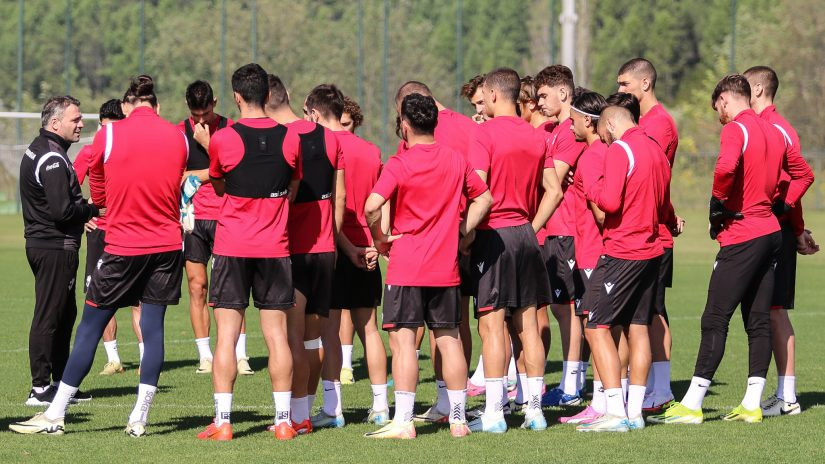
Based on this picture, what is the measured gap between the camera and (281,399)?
808 centimetres

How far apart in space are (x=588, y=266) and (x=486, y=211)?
1.55m

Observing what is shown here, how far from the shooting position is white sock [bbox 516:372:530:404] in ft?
29.4

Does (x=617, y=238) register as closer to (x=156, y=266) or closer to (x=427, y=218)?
(x=427, y=218)

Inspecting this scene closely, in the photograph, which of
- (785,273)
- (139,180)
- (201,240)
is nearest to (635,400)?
(785,273)

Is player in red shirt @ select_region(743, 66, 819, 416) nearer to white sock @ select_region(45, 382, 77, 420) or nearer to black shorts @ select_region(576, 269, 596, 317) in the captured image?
black shorts @ select_region(576, 269, 596, 317)

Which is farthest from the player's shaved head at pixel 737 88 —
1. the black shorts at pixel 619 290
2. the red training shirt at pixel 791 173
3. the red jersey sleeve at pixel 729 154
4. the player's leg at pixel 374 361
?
the player's leg at pixel 374 361

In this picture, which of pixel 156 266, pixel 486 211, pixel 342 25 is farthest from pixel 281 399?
pixel 342 25

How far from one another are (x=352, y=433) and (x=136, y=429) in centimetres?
137

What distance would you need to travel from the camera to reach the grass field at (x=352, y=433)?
764cm

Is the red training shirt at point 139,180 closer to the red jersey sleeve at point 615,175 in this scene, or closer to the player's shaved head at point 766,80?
the red jersey sleeve at point 615,175

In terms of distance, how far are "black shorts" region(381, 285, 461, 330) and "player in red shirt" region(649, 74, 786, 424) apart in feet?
5.92

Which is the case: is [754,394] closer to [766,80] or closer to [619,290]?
[619,290]

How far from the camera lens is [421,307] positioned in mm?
8125

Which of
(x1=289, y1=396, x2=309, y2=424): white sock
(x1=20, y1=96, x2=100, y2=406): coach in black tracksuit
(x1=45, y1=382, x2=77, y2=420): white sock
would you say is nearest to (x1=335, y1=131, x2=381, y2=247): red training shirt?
(x1=289, y1=396, x2=309, y2=424): white sock
